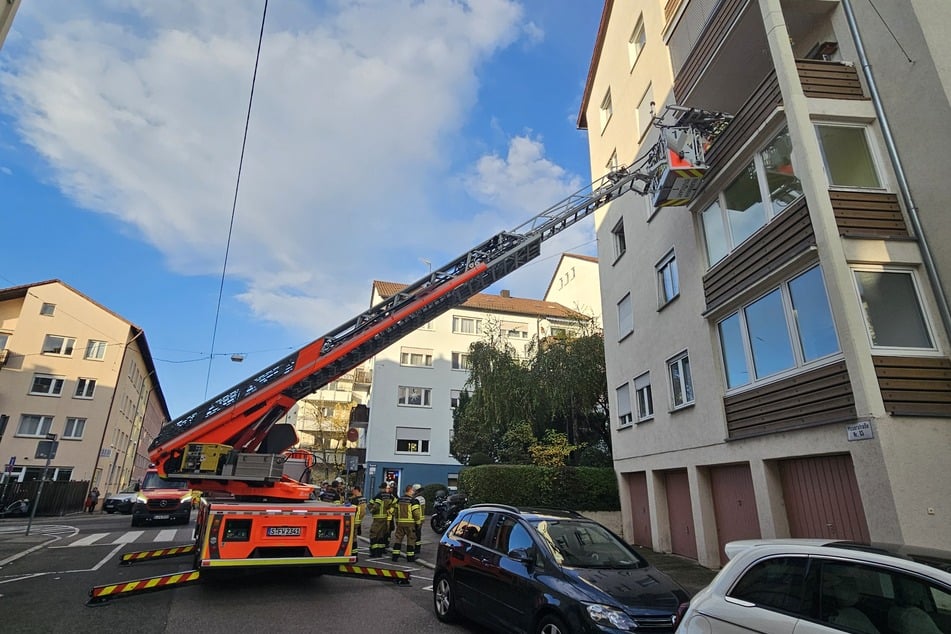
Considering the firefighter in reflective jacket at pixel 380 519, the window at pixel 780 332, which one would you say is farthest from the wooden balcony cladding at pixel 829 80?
the firefighter in reflective jacket at pixel 380 519

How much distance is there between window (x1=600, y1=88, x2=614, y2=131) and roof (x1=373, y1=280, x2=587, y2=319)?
65.2 ft

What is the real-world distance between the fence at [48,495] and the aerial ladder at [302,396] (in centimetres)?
1958

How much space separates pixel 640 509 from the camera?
14.2 m

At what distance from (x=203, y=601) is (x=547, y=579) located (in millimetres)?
5066

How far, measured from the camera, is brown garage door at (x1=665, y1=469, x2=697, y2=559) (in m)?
11.4

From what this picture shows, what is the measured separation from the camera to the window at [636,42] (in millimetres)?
16266

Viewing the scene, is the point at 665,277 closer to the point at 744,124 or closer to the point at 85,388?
the point at 744,124

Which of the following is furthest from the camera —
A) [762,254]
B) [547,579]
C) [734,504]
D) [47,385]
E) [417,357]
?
[417,357]

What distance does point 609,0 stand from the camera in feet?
60.3

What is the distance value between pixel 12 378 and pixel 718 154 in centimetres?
3878

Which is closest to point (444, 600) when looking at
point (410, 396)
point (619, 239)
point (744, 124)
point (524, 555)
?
point (524, 555)

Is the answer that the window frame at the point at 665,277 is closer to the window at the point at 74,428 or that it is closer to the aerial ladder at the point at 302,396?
the aerial ladder at the point at 302,396

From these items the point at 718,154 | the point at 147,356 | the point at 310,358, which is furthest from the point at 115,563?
the point at 147,356

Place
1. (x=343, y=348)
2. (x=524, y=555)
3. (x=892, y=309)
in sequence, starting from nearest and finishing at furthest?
(x=524, y=555) < (x=892, y=309) < (x=343, y=348)
